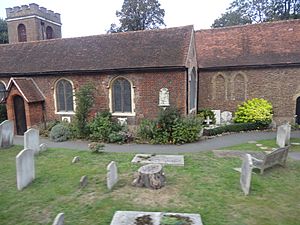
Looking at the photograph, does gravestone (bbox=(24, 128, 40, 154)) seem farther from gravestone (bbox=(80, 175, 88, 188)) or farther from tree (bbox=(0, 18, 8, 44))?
tree (bbox=(0, 18, 8, 44))

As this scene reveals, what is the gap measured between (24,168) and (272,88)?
17128 mm

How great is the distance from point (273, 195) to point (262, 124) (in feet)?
34.7

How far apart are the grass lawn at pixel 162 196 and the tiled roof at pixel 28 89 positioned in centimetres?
733

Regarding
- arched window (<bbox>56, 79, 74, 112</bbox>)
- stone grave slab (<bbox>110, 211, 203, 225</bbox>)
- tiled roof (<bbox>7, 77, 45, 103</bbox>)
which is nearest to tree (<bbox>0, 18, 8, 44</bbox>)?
tiled roof (<bbox>7, 77, 45, 103</bbox>)

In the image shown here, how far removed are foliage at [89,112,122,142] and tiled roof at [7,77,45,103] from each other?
488cm

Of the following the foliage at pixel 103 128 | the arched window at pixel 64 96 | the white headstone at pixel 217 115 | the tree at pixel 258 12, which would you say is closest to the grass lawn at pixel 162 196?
the foliage at pixel 103 128

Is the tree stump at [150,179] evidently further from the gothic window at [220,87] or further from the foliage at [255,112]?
the gothic window at [220,87]

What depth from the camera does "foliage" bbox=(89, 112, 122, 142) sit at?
1355 cm

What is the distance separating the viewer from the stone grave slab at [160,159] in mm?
9375

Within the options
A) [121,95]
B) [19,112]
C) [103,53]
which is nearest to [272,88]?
[121,95]

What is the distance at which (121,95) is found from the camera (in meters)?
15.3

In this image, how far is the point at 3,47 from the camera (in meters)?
20.5

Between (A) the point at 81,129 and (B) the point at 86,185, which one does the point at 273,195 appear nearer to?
(B) the point at 86,185

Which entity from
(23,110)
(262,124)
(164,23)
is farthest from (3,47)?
(164,23)
